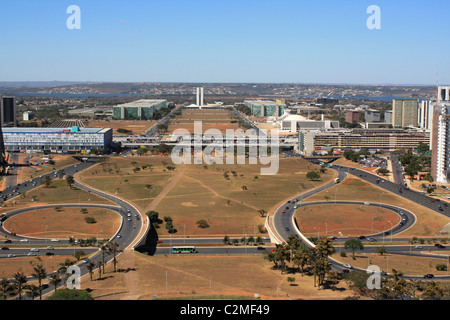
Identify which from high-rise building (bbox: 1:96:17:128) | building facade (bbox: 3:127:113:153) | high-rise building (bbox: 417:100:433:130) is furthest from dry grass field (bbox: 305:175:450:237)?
high-rise building (bbox: 1:96:17:128)

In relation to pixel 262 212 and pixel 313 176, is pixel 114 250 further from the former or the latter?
pixel 313 176

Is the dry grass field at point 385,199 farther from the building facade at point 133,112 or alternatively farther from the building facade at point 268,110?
the building facade at point 133,112

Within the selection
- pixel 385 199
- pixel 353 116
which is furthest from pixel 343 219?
pixel 353 116

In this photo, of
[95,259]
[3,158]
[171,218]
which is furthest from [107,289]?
[3,158]

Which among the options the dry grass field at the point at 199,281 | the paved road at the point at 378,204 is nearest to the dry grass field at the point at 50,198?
the paved road at the point at 378,204
